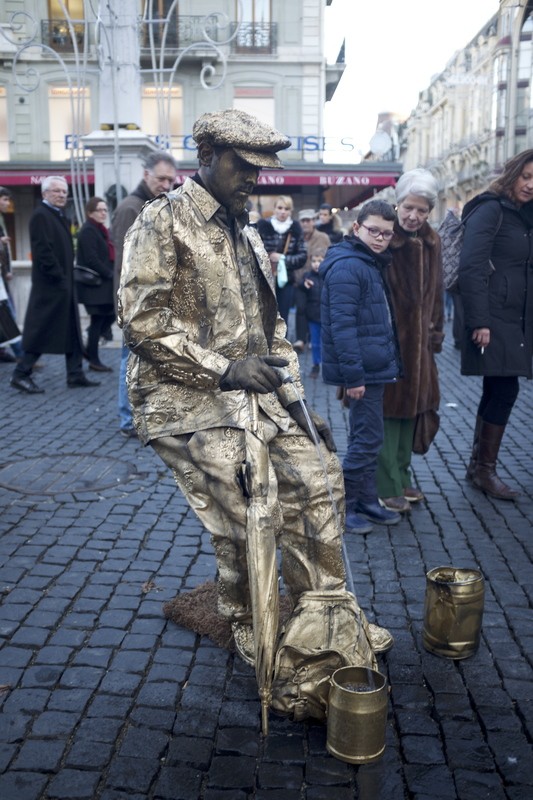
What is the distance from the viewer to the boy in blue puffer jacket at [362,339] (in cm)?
470

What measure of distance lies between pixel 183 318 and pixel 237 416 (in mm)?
413

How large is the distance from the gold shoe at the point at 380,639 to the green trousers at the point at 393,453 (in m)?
1.83

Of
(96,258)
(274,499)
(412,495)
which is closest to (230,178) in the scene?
(274,499)

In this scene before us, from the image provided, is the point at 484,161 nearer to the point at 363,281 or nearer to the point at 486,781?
the point at 363,281

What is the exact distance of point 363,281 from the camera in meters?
4.73

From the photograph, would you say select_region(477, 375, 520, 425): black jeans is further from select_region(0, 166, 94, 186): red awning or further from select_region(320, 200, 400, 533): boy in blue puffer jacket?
select_region(0, 166, 94, 186): red awning

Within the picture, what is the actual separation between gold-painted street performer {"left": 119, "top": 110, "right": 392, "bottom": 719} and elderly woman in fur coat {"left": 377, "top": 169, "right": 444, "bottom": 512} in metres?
1.77

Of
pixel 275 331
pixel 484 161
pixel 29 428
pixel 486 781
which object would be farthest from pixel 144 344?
pixel 484 161

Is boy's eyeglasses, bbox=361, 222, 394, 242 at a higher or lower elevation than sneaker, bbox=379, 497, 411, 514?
higher

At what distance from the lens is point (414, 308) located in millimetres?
5074

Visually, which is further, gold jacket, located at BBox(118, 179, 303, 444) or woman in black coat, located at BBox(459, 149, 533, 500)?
woman in black coat, located at BBox(459, 149, 533, 500)

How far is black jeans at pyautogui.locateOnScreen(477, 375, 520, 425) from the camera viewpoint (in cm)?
562

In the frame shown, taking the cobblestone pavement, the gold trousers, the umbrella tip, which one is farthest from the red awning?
the umbrella tip

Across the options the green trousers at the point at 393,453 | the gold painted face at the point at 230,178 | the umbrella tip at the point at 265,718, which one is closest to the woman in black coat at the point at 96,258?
the green trousers at the point at 393,453
